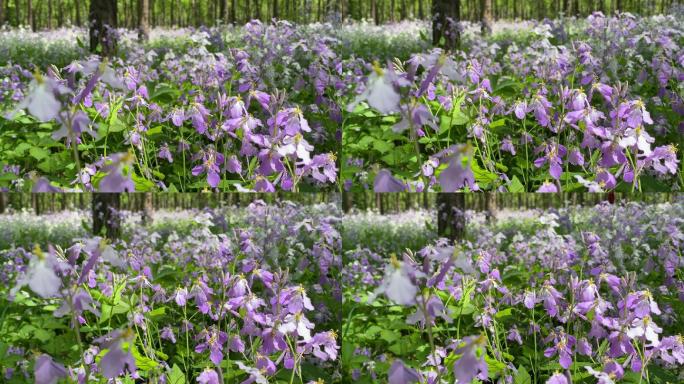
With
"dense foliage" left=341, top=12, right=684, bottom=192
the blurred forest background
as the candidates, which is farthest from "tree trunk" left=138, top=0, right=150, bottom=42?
"dense foliage" left=341, top=12, right=684, bottom=192

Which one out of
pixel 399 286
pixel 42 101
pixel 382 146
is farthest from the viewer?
pixel 382 146

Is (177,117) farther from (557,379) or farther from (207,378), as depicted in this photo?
(557,379)

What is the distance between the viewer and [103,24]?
12.7ft

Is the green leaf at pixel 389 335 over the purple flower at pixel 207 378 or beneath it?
over

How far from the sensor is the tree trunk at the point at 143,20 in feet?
12.7

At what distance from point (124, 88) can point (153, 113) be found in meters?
0.20

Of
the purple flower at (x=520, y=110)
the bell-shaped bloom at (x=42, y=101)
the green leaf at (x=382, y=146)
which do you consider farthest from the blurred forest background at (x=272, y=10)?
the bell-shaped bloom at (x=42, y=101)

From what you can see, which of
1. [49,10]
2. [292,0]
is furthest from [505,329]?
[49,10]

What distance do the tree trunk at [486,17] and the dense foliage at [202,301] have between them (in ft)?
3.93

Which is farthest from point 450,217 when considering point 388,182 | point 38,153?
point 38,153

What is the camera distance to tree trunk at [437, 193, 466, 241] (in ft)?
12.3

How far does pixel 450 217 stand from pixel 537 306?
27.4 inches

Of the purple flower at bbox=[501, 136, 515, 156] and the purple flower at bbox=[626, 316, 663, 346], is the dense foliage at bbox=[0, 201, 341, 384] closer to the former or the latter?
the purple flower at bbox=[501, 136, 515, 156]

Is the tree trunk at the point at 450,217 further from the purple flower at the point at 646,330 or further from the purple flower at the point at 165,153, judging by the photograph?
the purple flower at the point at 165,153
